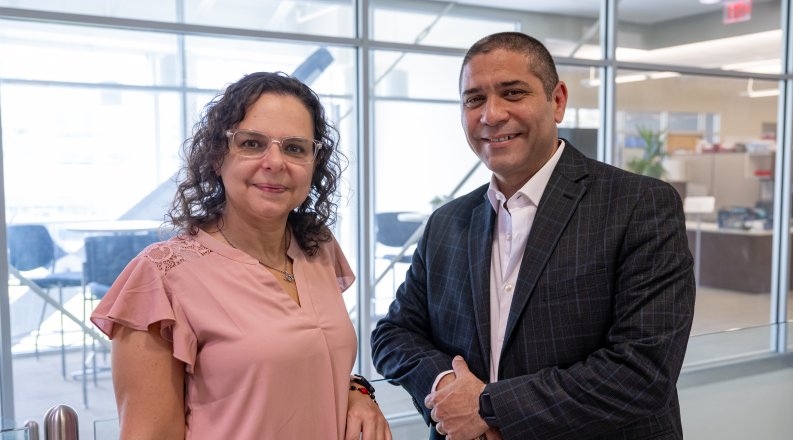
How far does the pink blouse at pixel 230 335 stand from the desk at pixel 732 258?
593 cm

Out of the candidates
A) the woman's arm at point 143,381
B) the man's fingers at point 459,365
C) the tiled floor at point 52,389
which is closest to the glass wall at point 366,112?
the tiled floor at point 52,389

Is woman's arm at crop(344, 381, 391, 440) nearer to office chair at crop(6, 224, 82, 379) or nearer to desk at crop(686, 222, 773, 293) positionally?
office chair at crop(6, 224, 82, 379)

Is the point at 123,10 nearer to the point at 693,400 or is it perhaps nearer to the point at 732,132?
the point at 693,400

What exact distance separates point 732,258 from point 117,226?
5.42 metres

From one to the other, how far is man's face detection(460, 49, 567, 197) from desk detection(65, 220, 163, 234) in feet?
9.68

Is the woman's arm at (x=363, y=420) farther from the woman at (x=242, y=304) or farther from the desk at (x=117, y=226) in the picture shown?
the desk at (x=117, y=226)

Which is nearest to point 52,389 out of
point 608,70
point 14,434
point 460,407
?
point 14,434

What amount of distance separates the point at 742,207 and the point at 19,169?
6098 mm

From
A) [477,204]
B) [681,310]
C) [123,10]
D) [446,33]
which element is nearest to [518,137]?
[477,204]

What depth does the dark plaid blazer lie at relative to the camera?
53.5 inches

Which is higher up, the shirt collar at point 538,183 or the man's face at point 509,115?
the man's face at point 509,115

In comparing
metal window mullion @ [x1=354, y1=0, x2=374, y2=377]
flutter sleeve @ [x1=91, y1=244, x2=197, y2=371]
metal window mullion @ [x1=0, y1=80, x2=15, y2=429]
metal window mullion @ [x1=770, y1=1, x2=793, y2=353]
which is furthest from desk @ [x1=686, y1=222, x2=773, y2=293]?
flutter sleeve @ [x1=91, y1=244, x2=197, y2=371]

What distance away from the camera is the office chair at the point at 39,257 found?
12.3 ft

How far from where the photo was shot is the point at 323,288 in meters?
1.50
